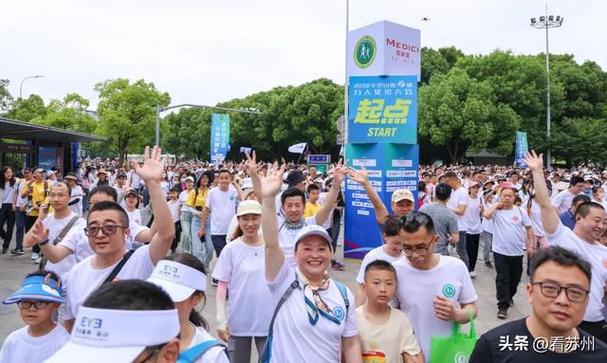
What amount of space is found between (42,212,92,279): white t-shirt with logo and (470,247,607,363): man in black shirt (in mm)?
3153

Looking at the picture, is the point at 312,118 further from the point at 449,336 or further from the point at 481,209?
the point at 449,336

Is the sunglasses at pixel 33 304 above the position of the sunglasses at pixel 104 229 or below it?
below

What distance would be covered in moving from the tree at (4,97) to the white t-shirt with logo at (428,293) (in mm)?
40886

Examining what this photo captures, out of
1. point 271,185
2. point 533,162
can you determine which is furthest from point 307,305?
point 533,162

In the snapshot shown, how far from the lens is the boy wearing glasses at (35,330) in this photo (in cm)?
288

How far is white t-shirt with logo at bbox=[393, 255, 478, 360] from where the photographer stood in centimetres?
309

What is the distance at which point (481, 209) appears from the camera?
33.9ft

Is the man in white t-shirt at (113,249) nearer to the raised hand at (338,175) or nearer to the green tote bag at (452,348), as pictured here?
the green tote bag at (452,348)

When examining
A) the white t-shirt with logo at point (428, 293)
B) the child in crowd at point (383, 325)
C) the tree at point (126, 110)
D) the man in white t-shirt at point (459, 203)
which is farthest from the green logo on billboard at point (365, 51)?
the tree at point (126, 110)

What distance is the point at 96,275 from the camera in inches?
120

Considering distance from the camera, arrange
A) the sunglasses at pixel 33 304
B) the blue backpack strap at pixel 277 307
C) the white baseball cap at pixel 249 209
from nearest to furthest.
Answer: the blue backpack strap at pixel 277 307 < the sunglasses at pixel 33 304 < the white baseball cap at pixel 249 209

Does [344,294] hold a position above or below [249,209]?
below

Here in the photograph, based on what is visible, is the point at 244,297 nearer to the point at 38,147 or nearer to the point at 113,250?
the point at 113,250

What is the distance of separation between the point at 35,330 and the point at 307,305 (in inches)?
63.1
